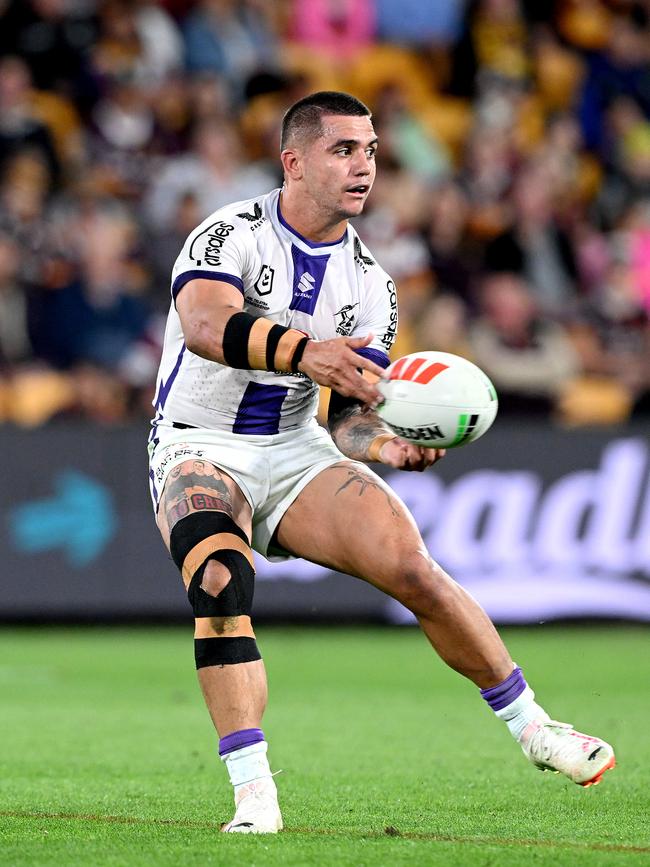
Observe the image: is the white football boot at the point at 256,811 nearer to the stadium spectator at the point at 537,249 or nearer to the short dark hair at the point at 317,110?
the short dark hair at the point at 317,110

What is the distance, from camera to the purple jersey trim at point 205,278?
19.0 ft

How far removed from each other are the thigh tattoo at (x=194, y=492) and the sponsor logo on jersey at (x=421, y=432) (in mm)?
681

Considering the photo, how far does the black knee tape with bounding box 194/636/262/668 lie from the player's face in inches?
67.5

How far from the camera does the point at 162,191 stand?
14.6 metres

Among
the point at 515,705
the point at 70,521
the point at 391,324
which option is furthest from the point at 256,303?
the point at 70,521

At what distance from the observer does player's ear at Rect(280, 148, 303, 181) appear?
6.15 metres

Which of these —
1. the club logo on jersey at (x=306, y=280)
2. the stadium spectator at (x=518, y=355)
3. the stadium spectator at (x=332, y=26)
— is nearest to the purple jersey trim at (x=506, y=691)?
the club logo on jersey at (x=306, y=280)

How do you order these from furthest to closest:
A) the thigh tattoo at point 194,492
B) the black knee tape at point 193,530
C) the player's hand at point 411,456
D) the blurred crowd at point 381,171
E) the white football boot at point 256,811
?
the blurred crowd at point 381,171 → the player's hand at point 411,456 → the thigh tattoo at point 194,492 → the black knee tape at point 193,530 → the white football boot at point 256,811

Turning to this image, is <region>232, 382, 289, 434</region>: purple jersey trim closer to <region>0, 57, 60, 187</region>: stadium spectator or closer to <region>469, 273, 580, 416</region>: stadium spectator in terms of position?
<region>469, 273, 580, 416</region>: stadium spectator

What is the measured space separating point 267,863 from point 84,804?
152 cm

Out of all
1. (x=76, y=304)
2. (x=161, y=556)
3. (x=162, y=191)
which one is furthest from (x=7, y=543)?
(x=162, y=191)

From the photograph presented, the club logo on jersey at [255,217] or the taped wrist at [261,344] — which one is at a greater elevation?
the club logo on jersey at [255,217]

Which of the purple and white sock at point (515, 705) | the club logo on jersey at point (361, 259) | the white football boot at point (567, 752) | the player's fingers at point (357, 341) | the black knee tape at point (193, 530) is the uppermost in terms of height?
the club logo on jersey at point (361, 259)

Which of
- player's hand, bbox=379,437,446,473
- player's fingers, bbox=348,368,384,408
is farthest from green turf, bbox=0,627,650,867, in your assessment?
player's fingers, bbox=348,368,384,408
